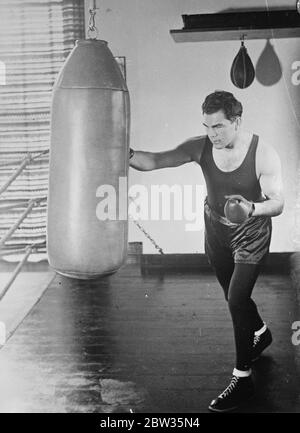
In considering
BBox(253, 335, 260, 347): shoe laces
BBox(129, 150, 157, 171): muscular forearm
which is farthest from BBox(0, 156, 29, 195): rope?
BBox(253, 335, 260, 347): shoe laces

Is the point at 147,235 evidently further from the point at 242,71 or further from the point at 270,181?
the point at 242,71

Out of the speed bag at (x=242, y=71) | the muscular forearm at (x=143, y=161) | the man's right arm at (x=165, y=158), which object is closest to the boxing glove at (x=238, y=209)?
the man's right arm at (x=165, y=158)

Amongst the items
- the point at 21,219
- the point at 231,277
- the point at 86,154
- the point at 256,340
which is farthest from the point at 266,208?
the point at 21,219

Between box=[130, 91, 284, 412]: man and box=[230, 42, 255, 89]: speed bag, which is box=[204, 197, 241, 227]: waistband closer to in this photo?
box=[130, 91, 284, 412]: man

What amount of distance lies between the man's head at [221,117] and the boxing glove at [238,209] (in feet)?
0.78

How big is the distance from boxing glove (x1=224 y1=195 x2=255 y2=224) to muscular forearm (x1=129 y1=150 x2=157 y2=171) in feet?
1.23

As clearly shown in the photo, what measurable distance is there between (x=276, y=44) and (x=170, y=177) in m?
0.76

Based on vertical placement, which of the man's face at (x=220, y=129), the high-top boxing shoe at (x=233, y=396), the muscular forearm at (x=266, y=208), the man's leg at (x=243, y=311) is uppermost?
the man's face at (x=220, y=129)

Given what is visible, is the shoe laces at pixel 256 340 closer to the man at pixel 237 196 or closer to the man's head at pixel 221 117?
the man at pixel 237 196

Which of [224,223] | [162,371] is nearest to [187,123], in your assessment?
[224,223]

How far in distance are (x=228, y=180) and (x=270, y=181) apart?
0.18 metres

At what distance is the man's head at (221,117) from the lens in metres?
2.59

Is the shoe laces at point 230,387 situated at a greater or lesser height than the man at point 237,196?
lesser
